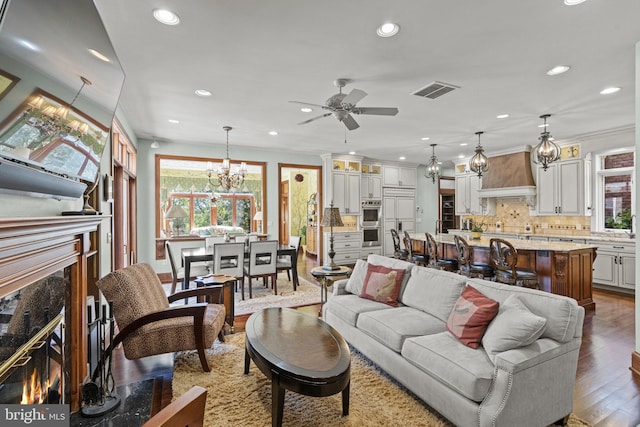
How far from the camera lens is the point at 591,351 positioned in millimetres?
3123

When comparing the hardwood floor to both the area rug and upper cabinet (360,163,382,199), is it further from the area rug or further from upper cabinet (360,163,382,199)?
upper cabinet (360,163,382,199)

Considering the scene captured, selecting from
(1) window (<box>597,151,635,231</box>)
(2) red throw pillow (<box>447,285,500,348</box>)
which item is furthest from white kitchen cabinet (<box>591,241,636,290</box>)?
(2) red throw pillow (<box>447,285,500,348</box>)

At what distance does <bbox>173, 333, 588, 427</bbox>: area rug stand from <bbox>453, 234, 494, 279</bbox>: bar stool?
8.63ft

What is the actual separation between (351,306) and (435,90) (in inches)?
103

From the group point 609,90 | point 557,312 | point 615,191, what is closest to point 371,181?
point 615,191

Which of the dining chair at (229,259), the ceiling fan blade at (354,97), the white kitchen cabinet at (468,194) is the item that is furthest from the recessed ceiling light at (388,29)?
the white kitchen cabinet at (468,194)

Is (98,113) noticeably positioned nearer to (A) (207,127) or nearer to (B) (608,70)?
(A) (207,127)

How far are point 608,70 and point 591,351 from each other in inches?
111

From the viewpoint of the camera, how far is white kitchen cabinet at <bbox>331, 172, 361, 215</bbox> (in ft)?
25.9

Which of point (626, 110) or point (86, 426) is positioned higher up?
point (626, 110)

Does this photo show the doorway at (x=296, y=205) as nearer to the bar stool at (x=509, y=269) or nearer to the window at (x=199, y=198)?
the window at (x=199, y=198)

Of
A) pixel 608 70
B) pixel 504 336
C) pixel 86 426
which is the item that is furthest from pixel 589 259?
pixel 86 426

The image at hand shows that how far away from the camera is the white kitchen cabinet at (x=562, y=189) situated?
6.14m

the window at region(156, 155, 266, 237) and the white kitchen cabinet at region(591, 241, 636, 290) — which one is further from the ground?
the window at region(156, 155, 266, 237)
